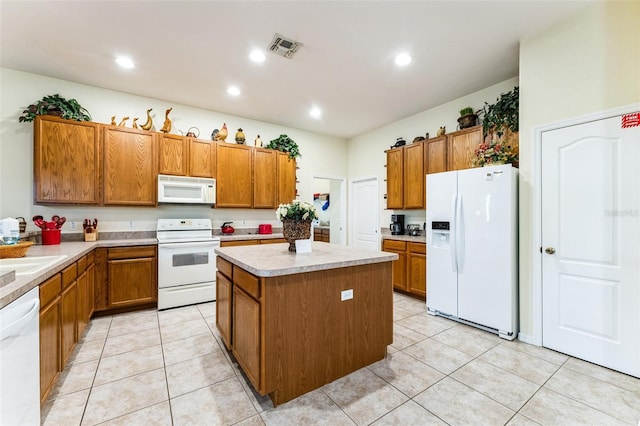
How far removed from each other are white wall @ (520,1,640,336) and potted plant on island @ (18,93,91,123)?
5.13 m

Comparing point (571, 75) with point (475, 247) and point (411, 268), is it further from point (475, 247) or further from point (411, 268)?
point (411, 268)

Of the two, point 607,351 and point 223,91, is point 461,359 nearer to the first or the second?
point 607,351

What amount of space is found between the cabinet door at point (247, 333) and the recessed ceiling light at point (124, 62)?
112 inches

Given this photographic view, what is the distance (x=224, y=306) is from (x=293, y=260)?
38.6 inches

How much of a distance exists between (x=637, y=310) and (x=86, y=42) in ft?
17.8

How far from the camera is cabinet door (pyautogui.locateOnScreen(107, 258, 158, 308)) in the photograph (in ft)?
10.9

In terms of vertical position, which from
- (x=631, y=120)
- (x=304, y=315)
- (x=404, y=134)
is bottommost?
(x=304, y=315)

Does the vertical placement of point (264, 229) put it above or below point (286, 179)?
below

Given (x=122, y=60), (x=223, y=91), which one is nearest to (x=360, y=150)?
(x=223, y=91)

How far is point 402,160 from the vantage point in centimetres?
450

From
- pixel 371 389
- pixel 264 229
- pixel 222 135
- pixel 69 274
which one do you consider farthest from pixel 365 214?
pixel 69 274

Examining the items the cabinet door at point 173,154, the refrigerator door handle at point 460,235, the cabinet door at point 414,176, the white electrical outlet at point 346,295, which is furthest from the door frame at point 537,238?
the cabinet door at point 173,154

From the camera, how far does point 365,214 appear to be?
18.7ft

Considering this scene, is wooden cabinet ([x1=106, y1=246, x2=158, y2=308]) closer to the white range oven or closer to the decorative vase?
the white range oven
